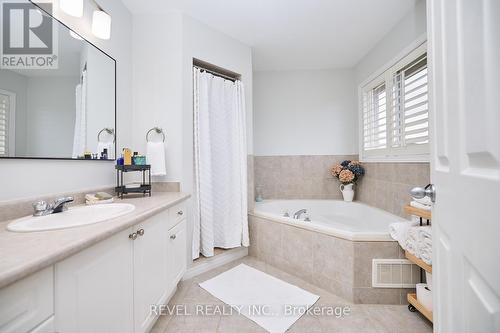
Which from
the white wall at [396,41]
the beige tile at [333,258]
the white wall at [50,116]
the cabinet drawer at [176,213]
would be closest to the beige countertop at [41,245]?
the white wall at [50,116]

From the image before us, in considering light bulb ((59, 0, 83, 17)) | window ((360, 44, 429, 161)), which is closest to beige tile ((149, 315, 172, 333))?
light bulb ((59, 0, 83, 17))

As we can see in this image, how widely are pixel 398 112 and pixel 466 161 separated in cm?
199

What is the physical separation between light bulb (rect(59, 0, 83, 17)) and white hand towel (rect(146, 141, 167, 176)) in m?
0.98

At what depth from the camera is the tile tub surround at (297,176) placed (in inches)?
120

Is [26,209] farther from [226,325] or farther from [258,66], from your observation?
[258,66]

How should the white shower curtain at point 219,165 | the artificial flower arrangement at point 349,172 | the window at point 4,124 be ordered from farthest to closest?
the artificial flower arrangement at point 349,172
the white shower curtain at point 219,165
the window at point 4,124

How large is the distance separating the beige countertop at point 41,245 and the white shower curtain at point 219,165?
1.16 metres

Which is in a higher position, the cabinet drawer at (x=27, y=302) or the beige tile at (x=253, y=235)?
the cabinet drawer at (x=27, y=302)

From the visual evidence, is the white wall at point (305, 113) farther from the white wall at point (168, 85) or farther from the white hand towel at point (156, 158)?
the white hand towel at point (156, 158)

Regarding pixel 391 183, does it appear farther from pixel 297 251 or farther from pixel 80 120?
pixel 80 120

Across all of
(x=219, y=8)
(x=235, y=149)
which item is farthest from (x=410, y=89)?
(x=219, y=8)

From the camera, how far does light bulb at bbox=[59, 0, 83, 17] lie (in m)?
1.25

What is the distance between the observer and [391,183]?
2.18 meters

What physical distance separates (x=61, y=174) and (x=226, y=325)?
4.73 feet
